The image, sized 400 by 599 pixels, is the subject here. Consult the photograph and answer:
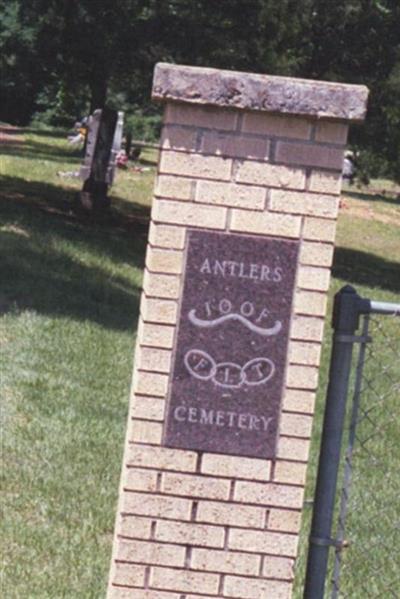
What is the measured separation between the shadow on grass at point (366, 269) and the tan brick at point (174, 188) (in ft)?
52.8

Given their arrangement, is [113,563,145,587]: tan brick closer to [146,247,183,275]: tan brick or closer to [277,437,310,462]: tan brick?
[277,437,310,462]: tan brick

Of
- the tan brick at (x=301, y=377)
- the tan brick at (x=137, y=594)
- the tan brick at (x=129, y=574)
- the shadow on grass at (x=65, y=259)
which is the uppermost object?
the tan brick at (x=301, y=377)

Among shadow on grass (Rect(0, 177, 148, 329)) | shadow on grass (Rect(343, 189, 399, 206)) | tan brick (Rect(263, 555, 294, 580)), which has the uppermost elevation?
tan brick (Rect(263, 555, 294, 580))

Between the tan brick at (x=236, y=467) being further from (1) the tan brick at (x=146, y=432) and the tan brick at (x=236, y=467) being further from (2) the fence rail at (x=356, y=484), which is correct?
(2) the fence rail at (x=356, y=484)

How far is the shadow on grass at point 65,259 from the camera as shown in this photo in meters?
12.3

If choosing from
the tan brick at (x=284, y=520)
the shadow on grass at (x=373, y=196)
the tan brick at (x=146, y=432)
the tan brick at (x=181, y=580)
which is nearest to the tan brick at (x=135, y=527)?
the tan brick at (x=181, y=580)

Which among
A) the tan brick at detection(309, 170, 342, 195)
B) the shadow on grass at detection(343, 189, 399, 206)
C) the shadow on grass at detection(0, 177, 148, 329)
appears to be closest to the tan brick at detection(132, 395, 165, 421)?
the tan brick at detection(309, 170, 342, 195)

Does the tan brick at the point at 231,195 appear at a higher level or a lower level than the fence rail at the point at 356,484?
higher

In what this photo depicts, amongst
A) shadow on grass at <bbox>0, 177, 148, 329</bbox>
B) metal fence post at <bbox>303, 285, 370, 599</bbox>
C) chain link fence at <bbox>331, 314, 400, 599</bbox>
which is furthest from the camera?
shadow on grass at <bbox>0, 177, 148, 329</bbox>

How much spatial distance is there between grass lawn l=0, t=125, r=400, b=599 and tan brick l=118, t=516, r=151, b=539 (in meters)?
1.40

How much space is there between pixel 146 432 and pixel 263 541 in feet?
1.62

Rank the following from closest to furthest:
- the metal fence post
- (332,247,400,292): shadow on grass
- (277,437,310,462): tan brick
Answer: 1. (277,437,310,462): tan brick
2. the metal fence post
3. (332,247,400,292): shadow on grass

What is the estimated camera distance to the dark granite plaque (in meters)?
4.03

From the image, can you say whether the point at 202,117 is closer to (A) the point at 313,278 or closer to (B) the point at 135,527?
(A) the point at 313,278
